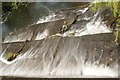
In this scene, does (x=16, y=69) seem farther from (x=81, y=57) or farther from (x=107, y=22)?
(x=107, y=22)

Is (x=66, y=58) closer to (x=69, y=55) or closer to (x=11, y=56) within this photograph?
(x=69, y=55)

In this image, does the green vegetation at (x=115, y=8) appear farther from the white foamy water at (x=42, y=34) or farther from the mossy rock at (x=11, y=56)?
the mossy rock at (x=11, y=56)

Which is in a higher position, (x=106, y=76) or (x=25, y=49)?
(x=25, y=49)

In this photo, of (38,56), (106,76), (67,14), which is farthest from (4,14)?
(106,76)

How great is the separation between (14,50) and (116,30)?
429 centimetres

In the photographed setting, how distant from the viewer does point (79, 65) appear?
289 inches

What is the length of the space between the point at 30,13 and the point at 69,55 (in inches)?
335

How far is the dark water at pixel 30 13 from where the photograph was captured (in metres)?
14.3

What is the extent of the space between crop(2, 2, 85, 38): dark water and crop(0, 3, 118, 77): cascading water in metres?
4.25

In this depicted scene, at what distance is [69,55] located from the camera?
7.93 meters

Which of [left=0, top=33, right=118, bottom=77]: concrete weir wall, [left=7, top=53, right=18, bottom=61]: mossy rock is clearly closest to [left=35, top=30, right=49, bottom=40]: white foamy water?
[left=0, top=33, right=118, bottom=77]: concrete weir wall

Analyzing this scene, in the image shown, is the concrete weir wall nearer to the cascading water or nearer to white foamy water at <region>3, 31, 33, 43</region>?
the cascading water

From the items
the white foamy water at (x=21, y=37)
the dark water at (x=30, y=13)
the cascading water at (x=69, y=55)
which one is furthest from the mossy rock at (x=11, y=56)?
the dark water at (x=30, y=13)

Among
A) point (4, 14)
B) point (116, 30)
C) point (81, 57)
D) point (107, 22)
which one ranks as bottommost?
point (81, 57)
